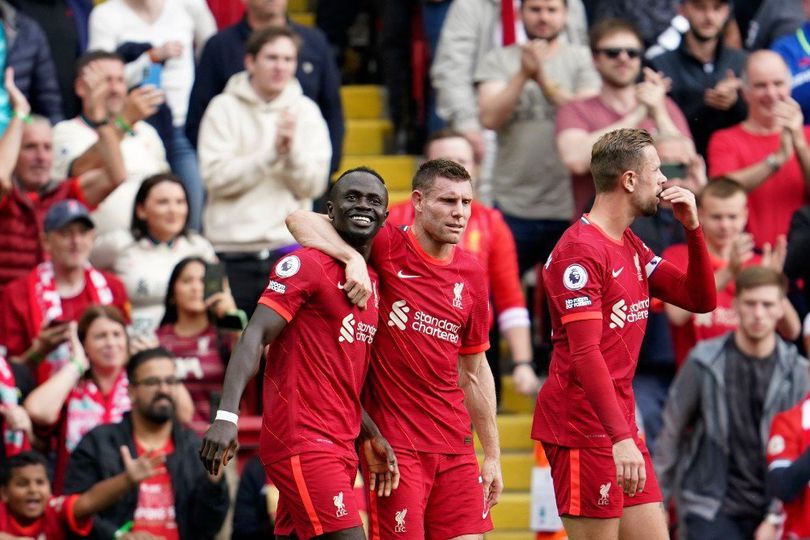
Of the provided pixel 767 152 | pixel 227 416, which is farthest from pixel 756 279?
pixel 227 416

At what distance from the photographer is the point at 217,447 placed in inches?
275

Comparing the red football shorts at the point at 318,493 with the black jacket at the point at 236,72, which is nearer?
the red football shorts at the point at 318,493

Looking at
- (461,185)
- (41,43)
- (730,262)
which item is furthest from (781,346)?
(41,43)

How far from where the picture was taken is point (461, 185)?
7.98 metres

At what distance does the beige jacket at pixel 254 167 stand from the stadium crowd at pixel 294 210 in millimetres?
14

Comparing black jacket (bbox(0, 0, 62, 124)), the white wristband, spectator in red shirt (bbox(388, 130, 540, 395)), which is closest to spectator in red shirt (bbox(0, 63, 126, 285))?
black jacket (bbox(0, 0, 62, 124))

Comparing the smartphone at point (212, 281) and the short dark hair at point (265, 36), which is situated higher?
the short dark hair at point (265, 36)

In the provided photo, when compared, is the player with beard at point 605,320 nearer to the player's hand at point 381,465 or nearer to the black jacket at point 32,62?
the player's hand at point 381,465

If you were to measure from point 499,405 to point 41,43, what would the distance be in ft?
12.5

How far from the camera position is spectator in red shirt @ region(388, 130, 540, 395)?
10758 millimetres

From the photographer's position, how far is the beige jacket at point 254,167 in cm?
1140

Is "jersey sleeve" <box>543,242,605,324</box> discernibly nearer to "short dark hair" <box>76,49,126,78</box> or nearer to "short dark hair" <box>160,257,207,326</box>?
"short dark hair" <box>160,257,207,326</box>

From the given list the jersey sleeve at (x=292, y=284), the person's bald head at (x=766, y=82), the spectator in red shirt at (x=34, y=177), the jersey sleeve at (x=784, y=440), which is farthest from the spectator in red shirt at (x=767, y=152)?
the jersey sleeve at (x=292, y=284)

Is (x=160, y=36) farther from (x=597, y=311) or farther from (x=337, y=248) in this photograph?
(x=597, y=311)
